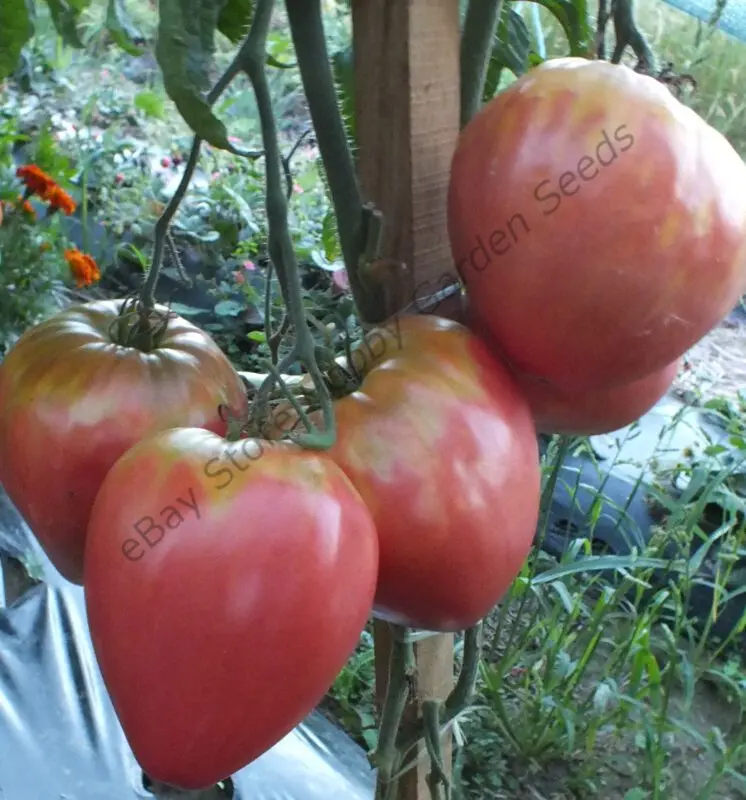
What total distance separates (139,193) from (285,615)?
2883 mm

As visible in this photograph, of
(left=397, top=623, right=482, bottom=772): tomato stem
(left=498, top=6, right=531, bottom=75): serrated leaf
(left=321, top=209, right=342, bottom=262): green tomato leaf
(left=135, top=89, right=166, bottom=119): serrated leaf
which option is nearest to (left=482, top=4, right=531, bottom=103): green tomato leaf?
Answer: (left=498, top=6, right=531, bottom=75): serrated leaf

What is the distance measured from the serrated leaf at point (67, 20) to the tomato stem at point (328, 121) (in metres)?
0.23

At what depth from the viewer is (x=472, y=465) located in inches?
12.5

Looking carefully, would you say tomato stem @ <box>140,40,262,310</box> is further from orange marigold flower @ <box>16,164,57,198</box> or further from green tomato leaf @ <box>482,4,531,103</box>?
orange marigold flower @ <box>16,164,57,198</box>

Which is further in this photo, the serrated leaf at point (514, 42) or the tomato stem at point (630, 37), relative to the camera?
the serrated leaf at point (514, 42)

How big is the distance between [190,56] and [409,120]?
123 millimetres

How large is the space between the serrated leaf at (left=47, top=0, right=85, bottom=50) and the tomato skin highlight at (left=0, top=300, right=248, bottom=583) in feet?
0.77

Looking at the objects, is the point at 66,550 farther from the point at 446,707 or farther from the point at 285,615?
the point at 446,707

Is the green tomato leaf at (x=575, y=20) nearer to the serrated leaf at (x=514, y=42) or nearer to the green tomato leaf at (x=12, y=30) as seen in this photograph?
the serrated leaf at (x=514, y=42)

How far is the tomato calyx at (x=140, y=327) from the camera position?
38 centimetres

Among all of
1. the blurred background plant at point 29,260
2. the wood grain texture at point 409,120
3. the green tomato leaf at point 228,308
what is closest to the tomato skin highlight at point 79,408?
the wood grain texture at point 409,120

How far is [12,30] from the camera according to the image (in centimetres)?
46

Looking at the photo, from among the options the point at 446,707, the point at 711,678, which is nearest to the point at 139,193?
the point at 711,678

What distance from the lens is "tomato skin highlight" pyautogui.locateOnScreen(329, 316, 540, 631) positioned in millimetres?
309
